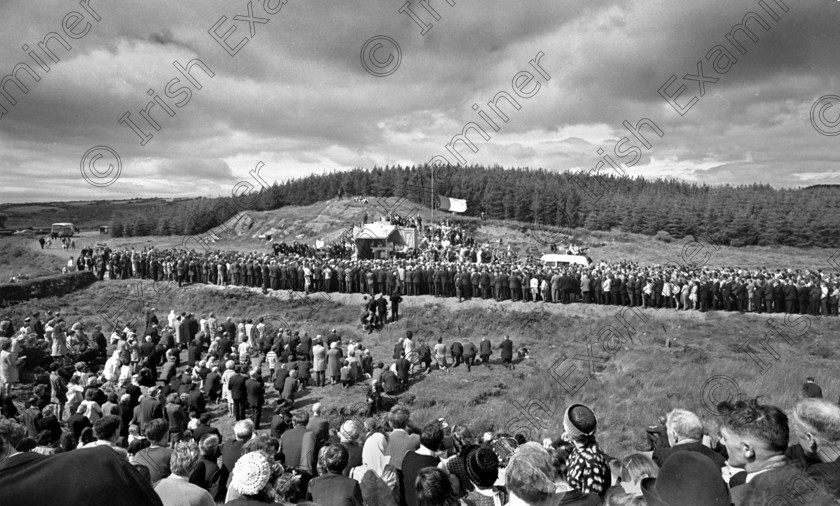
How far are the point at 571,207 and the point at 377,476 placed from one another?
8352 centimetres

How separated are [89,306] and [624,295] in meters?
32.9

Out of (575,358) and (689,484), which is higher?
(689,484)

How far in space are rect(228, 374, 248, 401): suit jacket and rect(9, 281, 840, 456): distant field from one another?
1124mm

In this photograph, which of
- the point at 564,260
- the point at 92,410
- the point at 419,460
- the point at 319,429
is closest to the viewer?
the point at 419,460

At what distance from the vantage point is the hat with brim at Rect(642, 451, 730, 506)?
9.27 ft

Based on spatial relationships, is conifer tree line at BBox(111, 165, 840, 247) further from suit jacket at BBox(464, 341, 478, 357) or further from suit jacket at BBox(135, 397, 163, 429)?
suit jacket at BBox(135, 397, 163, 429)

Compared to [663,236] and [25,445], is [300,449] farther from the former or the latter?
[663,236]

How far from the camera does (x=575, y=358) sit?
2062cm

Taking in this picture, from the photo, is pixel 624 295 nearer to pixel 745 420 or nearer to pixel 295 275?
pixel 295 275

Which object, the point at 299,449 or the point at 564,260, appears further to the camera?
the point at 564,260

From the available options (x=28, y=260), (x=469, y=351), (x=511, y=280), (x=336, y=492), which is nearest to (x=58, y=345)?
(x=469, y=351)

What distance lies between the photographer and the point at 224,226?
8319cm

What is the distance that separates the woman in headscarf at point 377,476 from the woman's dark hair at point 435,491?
1.15 metres

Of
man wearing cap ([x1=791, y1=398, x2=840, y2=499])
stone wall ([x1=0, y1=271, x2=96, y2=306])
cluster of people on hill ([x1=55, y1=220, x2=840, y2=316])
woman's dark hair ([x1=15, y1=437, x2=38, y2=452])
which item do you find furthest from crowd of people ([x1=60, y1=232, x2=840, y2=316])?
man wearing cap ([x1=791, y1=398, x2=840, y2=499])
